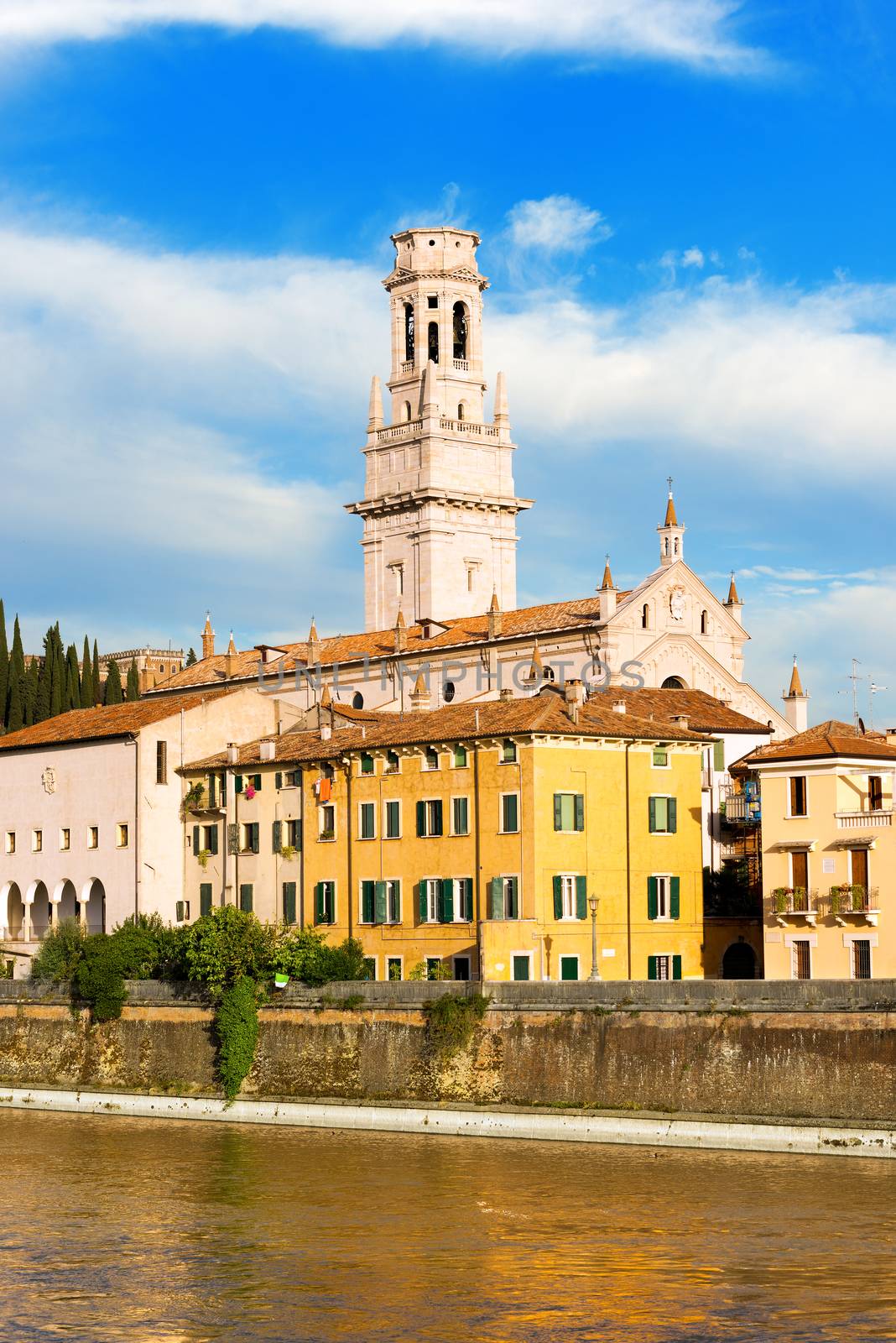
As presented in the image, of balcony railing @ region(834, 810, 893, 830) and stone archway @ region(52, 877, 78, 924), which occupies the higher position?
balcony railing @ region(834, 810, 893, 830)

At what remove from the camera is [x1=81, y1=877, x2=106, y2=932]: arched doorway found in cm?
6769

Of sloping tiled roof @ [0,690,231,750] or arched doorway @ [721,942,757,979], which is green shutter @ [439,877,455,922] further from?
sloping tiled roof @ [0,690,231,750]

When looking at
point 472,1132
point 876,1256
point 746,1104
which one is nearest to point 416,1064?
point 472,1132

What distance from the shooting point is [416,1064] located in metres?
49.1

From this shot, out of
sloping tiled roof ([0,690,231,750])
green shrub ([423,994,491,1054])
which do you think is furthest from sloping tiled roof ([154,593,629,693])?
green shrub ([423,994,491,1054])

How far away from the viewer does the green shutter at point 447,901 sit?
182 ft

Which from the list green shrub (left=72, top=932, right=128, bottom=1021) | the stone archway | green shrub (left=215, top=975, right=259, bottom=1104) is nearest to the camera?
green shrub (left=215, top=975, right=259, bottom=1104)

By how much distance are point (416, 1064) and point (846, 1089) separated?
11.1m

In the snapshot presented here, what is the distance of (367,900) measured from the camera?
5800 cm

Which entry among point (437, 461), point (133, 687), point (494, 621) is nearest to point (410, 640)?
point (494, 621)

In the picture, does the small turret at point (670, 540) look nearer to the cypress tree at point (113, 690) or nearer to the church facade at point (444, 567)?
the church facade at point (444, 567)

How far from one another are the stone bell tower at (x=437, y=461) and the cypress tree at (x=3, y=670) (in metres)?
19.8

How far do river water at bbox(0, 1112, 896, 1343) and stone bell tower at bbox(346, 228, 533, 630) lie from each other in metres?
52.6

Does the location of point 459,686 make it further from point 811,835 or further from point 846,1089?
point 846,1089
